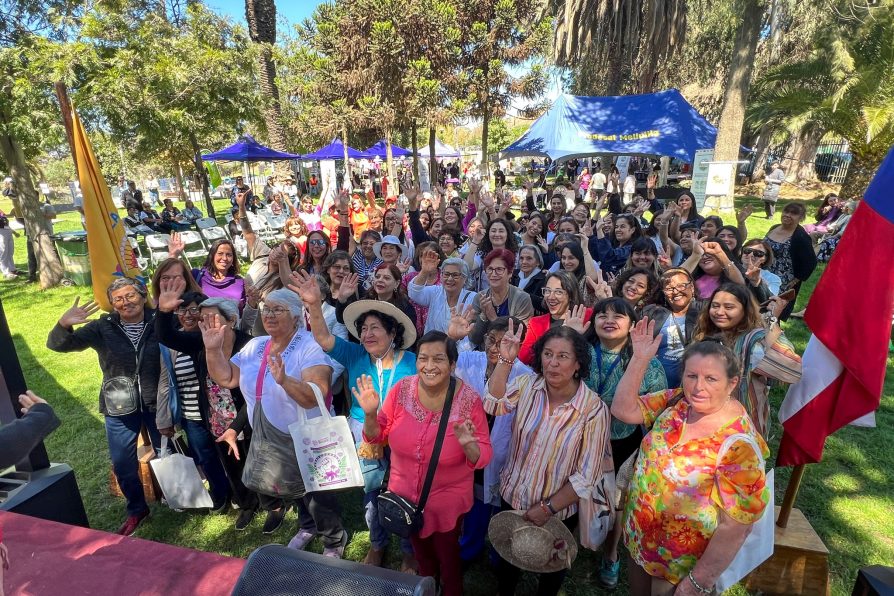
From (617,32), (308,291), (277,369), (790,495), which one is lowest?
(790,495)

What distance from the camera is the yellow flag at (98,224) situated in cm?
465

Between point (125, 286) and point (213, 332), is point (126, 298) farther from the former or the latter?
point (213, 332)

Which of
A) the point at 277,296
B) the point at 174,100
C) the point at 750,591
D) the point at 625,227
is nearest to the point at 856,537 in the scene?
the point at 750,591

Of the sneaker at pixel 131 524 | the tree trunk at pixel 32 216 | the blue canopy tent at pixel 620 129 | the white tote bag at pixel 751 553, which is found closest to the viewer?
the white tote bag at pixel 751 553

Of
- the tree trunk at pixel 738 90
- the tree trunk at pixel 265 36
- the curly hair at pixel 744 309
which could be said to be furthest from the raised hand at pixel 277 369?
the tree trunk at pixel 265 36

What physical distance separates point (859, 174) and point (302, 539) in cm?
1919

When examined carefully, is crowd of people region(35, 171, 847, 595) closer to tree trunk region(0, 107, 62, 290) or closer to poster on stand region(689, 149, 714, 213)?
tree trunk region(0, 107, 62, 290)

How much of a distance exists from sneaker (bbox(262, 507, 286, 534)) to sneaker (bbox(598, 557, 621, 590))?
2.36 m

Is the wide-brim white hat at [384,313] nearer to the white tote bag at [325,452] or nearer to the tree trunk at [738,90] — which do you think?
the white tote bag at [325,452]

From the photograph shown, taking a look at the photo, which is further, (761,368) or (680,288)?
(680,288)

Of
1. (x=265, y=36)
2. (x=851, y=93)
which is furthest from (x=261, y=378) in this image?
(x=851, y=93)

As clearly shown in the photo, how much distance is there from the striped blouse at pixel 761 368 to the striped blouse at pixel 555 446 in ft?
3.44

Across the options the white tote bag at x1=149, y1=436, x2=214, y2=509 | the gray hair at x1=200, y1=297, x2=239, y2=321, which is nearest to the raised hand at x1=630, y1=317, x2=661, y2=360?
the gray hair at x1=200, y1=297, x2=239, y2=321

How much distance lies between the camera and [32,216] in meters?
10.4
